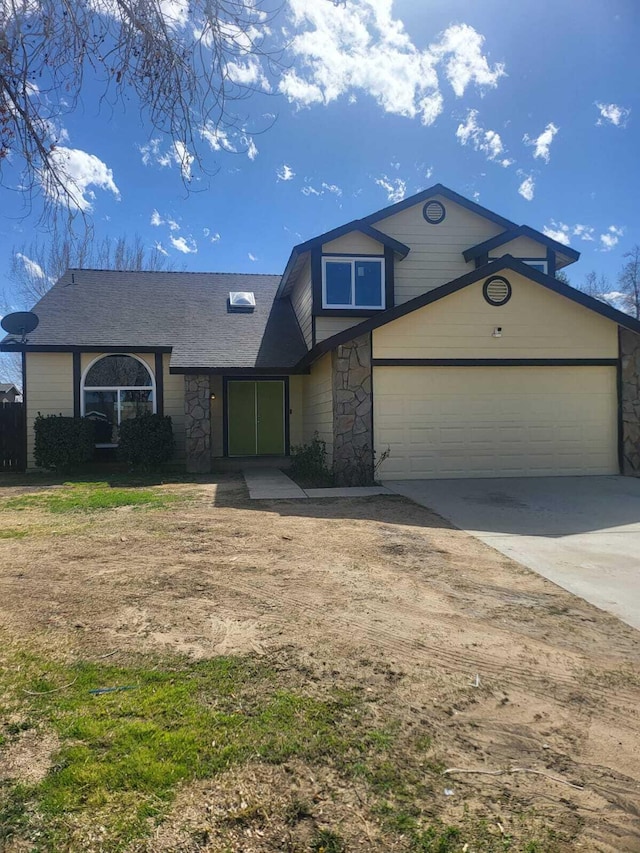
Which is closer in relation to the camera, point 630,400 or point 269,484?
point 269,484

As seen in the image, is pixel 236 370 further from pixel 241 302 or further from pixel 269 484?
pixel 241 302

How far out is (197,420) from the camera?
12.2 metres

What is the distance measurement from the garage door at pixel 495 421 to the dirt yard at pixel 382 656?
4.06 meters

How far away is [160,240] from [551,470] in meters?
8.47

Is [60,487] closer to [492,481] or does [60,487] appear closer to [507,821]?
[492,481]

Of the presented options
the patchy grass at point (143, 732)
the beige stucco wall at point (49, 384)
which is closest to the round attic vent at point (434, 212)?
the beige stucco wall at point (49, 384)

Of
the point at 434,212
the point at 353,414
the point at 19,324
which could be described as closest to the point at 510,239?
the point at 434,212

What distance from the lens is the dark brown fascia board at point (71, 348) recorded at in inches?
484

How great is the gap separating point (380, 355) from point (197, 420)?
188 inches

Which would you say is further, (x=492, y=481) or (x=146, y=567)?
(x=492, y=481)

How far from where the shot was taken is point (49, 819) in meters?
1.84

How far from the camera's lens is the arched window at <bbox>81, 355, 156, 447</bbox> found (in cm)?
1316

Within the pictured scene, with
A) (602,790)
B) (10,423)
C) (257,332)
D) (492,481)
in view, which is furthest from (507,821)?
(10,423)

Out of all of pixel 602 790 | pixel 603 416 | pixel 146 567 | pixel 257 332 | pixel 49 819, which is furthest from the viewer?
pixel 257 332
